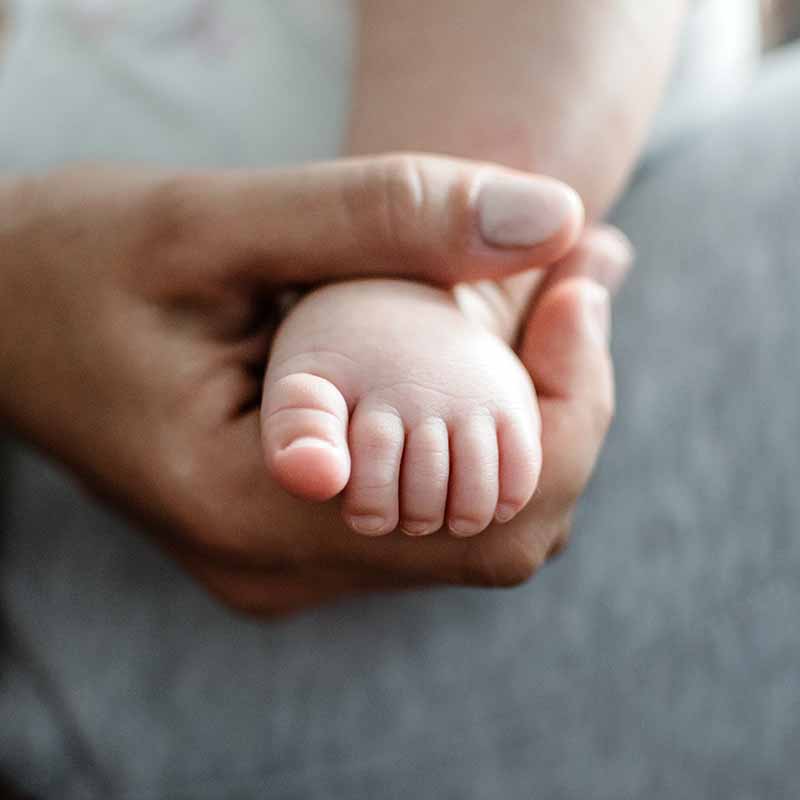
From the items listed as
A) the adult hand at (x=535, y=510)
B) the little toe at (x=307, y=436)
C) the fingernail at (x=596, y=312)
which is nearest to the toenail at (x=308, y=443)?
the little toe at (x=307, y=436)

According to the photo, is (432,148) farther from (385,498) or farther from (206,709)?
(206,709)

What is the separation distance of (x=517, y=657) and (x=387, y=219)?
0.31m

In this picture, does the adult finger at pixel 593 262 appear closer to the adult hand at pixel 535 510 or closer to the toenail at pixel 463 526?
the adult hand at pixel 535 510

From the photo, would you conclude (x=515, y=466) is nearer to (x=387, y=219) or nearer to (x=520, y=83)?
(x=387, y=219)

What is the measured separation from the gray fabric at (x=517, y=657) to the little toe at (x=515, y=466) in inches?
9.2

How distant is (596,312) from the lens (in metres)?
0.55

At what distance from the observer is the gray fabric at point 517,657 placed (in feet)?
2.10

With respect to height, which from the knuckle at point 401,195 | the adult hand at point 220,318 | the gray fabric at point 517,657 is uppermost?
the knuckle at point 401,195

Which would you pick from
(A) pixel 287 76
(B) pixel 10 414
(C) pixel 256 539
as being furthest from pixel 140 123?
(C) pixel 256 539

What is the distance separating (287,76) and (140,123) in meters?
0.11

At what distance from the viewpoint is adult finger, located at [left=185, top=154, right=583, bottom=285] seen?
48 centimetres

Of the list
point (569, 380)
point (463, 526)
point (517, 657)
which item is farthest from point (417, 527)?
point (517, 657)

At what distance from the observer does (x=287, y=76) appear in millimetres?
721

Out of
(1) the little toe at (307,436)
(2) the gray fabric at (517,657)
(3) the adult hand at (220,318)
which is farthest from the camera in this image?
(2) the gray fabric at (517,657)
